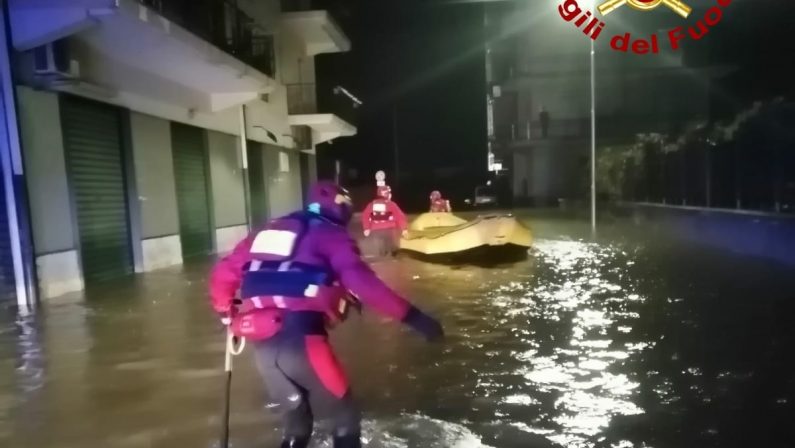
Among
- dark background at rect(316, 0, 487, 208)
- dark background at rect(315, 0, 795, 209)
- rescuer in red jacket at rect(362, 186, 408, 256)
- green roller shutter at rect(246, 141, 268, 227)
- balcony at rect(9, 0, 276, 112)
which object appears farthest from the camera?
dark background at rect(316, 0, 487, 208)

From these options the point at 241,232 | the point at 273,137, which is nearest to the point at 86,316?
the point at 241,232

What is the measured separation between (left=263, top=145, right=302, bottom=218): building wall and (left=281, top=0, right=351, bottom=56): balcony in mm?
4036

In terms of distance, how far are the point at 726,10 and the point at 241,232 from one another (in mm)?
19806

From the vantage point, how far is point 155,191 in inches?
525

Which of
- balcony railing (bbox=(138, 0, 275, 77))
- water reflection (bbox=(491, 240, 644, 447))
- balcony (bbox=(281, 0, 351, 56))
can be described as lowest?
water reflection (bbox=(491, 240, 644, 447))

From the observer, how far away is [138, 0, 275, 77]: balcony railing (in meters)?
12.3

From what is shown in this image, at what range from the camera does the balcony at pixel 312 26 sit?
21975mm

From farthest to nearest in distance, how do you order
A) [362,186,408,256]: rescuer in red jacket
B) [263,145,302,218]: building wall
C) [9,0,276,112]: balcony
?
1. [263,145,302,218]: building wall
2. [362,186,408,256]: rescuer in red jacket
3. [9,0,276,112]: balcony

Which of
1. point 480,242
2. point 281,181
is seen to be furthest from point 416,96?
point 480,242

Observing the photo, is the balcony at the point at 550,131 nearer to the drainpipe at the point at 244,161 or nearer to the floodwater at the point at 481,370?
the drainpipe at the point at 244,161

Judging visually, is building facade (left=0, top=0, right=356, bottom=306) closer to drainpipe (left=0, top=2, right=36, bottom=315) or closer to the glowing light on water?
drainpipe (left=0, top=2, right=36, bottom=315)

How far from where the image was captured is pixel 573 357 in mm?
5734

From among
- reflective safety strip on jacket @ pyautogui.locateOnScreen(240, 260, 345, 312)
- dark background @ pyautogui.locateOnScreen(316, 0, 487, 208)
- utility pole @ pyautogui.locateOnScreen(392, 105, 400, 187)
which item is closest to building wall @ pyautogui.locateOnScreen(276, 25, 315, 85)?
dark background @ pyautogui.locateOnScreen(316, 0, 487, 208)

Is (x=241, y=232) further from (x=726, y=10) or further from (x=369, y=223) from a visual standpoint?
(x=726, y=10)
